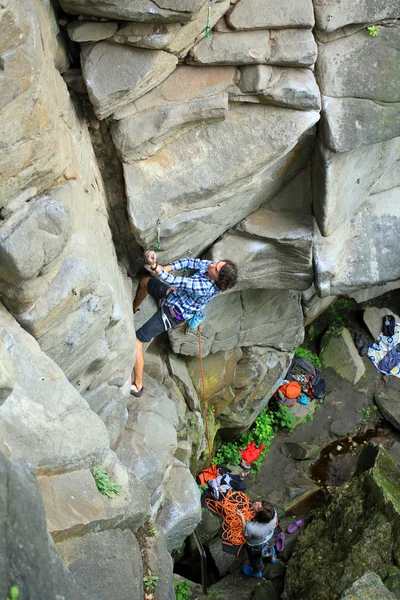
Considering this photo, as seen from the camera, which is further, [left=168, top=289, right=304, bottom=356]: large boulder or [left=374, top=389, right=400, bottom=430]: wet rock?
[left=374, top=389, right=400, bottom=430]: wet rock

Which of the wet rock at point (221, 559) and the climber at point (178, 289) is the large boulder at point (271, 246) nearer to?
the climber at point (178, 289)

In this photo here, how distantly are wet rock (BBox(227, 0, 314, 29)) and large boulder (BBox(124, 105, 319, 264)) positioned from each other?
0.72 m

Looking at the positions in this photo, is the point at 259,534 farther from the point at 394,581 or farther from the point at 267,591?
the point at 394,581

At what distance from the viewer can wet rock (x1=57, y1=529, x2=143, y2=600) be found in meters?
3.56

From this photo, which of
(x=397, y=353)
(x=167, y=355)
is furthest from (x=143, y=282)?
(x=397, y=353)

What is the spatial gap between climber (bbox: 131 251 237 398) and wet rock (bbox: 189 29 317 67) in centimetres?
180

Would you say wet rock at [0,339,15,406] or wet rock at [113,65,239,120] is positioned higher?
wet rock at [113,65,239,120]

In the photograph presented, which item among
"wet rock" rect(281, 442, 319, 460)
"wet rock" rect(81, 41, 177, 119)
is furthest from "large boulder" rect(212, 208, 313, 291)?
"wet rock" rect(281, 442, 319, 460)

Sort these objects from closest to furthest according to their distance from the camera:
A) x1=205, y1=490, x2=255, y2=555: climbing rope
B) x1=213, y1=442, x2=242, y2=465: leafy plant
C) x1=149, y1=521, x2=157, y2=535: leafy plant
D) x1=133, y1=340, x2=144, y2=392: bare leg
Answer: x1=149, y1=521, x2=157, y2=535: leafy plant
x1=133, y1=340, x2=144, y2=392: bare leg
x1=205, y1=490, x2=255, y2=555: climbing rope
x1=213, y1=442, x2=242, y2=465: leafy plant

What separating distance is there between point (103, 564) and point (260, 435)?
7.16 meters

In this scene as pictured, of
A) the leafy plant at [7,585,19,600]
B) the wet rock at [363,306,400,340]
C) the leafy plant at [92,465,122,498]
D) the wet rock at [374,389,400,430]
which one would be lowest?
the wet rock at [374,389,400,430]

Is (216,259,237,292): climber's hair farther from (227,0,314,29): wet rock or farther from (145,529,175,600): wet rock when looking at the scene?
(145,529,175,600): wet rock

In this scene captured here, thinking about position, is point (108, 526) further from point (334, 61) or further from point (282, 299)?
point (282, 299)

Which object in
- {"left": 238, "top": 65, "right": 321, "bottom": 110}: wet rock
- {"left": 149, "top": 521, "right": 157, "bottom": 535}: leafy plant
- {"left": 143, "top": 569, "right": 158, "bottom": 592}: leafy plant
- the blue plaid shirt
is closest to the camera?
{"left": 143, "top": 569, "right": 158, "bottom": 592}: leafy plant
